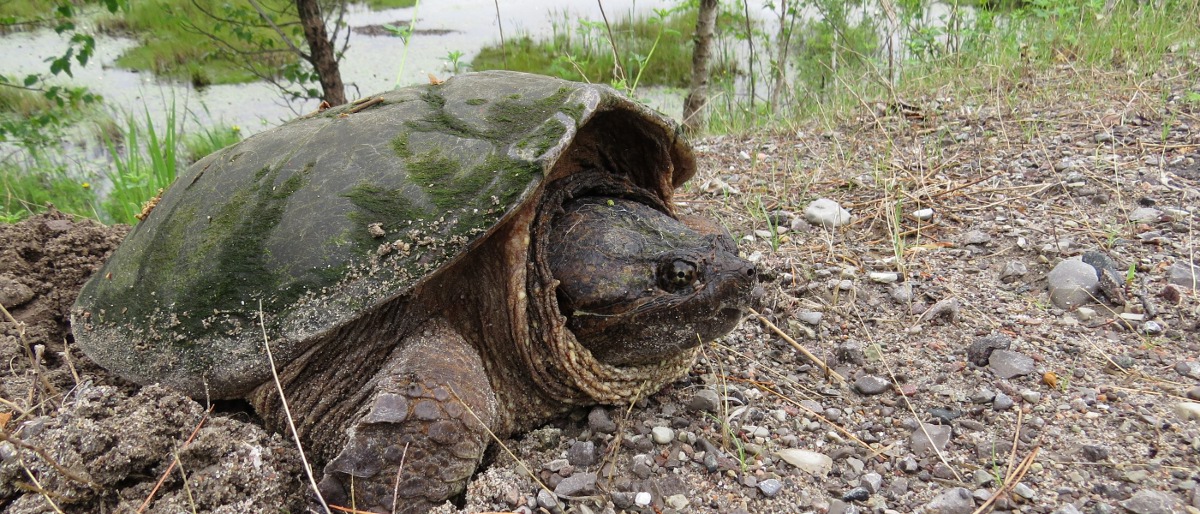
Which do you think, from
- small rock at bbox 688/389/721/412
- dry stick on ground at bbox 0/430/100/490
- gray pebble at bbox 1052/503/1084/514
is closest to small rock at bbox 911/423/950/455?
gray pebble at bbox 1052/503/1084/514

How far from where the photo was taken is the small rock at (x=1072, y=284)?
2.22 m

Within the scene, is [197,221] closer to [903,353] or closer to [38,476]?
[38,476]

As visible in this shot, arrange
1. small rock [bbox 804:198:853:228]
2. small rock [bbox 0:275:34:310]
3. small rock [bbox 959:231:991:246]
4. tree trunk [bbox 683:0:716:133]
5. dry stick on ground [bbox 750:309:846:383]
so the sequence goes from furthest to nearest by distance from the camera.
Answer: tree trunk [bbox 683:0:716:133] < small rock [bbox 804:198:853:228] < small rock [bbox 959:231:991:246] < small rock [bbox 0:275:34:310] < dry stick on ground [bbox 750:309:846:383]

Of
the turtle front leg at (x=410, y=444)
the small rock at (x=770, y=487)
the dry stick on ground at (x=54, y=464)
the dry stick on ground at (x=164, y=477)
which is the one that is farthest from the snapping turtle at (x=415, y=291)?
the small rock at (x=770, y=487)

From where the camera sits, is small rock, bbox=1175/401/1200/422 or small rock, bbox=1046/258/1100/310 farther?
small rock, bbox=1046/258/1100/310

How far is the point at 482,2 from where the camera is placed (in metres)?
14.8

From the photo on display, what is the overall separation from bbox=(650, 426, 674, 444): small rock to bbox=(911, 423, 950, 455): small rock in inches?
24.6

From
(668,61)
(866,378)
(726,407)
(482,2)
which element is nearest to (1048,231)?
(866,378)

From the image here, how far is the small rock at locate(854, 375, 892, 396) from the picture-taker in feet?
6.49

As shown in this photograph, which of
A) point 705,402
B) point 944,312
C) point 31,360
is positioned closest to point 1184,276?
point 944,312

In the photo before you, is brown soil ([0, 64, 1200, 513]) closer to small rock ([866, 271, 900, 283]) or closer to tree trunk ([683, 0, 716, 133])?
small rock ([866, 271, 900, 283])

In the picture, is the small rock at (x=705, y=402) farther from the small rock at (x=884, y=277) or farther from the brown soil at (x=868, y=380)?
the small rock at (x=884, y=277)

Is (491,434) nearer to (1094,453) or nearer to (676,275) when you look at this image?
(676,275)

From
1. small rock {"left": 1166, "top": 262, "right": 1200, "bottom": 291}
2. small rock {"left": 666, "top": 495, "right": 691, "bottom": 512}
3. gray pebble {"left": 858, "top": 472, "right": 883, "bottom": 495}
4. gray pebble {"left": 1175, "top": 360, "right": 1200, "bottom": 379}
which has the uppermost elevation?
small rock {"left": 1166, "top": 262, "right": 1200, "bottom": 291}
